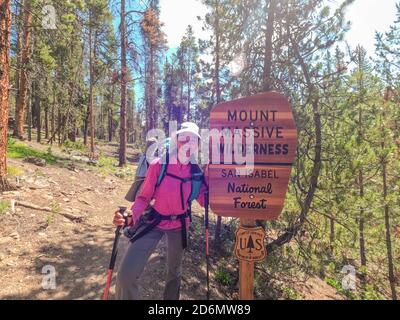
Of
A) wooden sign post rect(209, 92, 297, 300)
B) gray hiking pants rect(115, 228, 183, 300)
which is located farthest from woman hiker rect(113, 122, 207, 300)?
wooden sign post rect(209, 92, 297, 300)

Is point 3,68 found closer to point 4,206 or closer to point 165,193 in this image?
point 4,206

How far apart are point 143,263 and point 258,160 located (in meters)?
1.73

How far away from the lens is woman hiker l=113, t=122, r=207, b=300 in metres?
3.22

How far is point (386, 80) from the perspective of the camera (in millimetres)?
14742

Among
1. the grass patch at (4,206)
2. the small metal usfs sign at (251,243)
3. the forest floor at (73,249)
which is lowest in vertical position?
the forest floor at (73,249)

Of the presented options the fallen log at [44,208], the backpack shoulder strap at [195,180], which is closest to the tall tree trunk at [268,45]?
the backpack shoulder strap at [195,180]

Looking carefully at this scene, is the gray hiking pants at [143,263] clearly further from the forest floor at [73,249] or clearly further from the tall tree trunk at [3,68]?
the tall tree trunk at [3,68]

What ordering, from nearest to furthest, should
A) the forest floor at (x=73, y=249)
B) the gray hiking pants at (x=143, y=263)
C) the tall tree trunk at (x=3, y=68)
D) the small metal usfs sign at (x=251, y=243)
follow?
the small metal usfs sign at (x=251, y=243)
the gray hiking pants at (x=143, y=263)
the forest floor at (x=73, y=249)
the tall tree trunk at (x=3, y=68)

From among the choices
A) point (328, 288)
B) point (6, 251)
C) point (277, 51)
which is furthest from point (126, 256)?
point (328, 288)

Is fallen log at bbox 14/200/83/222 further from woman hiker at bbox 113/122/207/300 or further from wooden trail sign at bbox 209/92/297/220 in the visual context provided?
wooden trail sign at bbox 209/92/297/220

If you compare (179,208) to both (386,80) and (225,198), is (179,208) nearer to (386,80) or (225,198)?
(225,198)

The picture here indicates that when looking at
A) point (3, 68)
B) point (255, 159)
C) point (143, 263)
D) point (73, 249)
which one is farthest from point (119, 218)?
point (3, 68)

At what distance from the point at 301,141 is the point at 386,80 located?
11.6 metres

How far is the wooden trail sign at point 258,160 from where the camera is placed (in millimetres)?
2871
